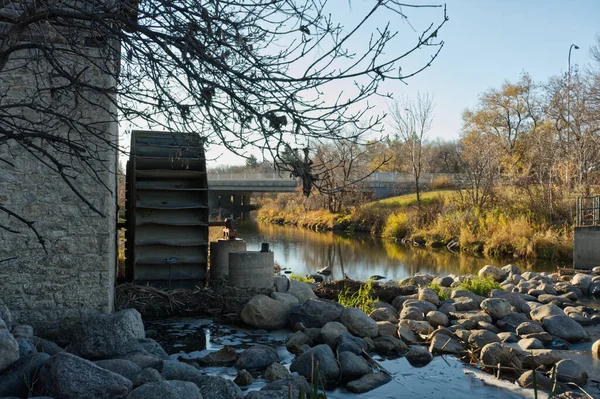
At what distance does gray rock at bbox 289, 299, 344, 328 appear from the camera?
7.21 metres

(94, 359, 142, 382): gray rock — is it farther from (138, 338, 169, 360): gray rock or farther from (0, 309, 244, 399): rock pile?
(138, 338, 169, 360): gray rock

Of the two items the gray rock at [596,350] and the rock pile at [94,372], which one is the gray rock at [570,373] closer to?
the gray rock at [596,350]

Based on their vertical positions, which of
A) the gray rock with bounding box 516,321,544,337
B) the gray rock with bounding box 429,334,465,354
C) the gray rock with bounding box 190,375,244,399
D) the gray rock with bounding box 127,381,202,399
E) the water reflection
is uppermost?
the gray rock with bounding box 127,381,202,399

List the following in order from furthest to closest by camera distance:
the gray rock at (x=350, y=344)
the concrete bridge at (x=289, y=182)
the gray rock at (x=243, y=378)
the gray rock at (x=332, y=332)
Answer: the concrete bridge at (x=289, y=182) → the gray rock at (x=332, y=332) → the gray rock at (x=350, y=344) → the gray rock at (x=243, y=378)

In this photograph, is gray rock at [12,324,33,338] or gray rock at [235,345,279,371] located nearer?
gray rock at [12,324,33,338]

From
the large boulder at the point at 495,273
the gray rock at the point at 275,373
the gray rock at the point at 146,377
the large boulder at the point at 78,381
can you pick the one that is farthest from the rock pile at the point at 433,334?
the large boulder at the point at 495,273

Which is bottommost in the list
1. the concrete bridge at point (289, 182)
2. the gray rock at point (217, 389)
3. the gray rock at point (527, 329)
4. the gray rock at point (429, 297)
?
the gray rock at point (527, 329)

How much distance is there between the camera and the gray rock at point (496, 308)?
7785mm

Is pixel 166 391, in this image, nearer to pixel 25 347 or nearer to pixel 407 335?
pixel 25 347

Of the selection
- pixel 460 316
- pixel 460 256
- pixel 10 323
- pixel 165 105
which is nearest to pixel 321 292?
pixel 460 316

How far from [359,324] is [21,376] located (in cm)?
371

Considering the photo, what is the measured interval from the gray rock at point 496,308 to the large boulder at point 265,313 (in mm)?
2557

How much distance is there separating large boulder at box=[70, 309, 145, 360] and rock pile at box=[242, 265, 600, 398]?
138 centimetres

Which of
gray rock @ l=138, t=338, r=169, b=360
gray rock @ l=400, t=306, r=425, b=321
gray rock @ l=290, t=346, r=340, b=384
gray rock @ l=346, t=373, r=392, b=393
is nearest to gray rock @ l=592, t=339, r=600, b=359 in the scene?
gray rock @ l=400, t=306, r=425, b=321
